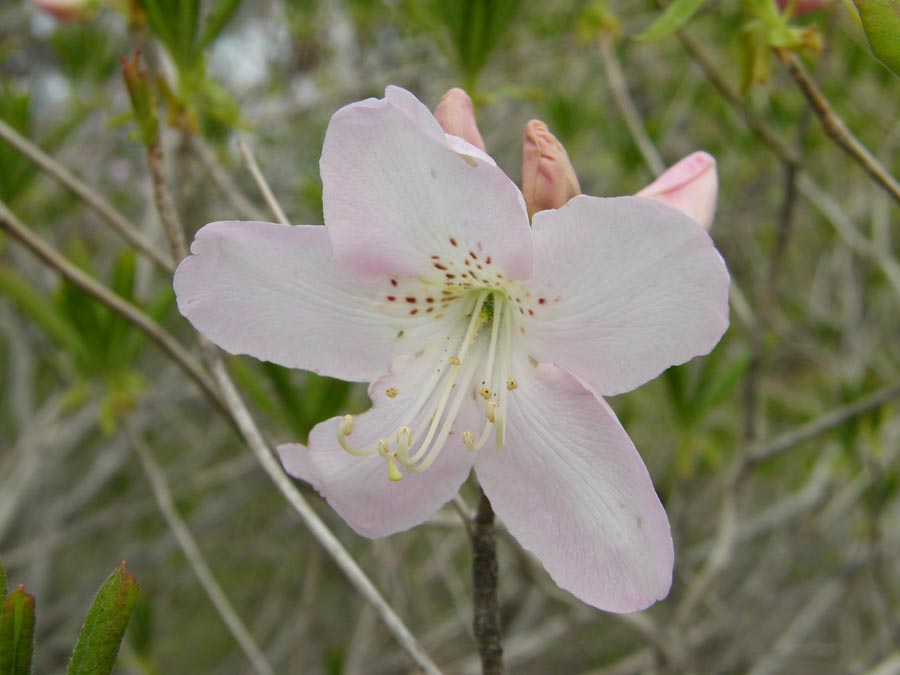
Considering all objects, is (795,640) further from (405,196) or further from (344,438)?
(405,196)

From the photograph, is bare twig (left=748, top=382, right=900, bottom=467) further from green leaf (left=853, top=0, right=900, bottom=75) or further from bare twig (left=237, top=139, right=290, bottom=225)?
bare twig (left=237, top=139, right=290, bottom=225)

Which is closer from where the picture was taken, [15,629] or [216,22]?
[15,629]

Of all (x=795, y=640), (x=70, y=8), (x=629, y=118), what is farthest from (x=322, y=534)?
(x=795, y=640)

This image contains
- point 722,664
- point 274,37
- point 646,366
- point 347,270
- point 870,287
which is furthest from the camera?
point 274,37

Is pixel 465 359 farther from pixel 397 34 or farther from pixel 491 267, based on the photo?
pixel 397 34

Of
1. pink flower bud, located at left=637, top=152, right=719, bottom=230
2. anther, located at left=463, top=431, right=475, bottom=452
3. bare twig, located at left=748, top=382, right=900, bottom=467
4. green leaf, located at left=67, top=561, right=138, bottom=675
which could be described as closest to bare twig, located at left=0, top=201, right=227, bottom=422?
anther, located at left=463, top=431, right=475, bottom=452

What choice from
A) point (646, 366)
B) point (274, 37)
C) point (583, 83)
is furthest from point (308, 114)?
point (646, 366)

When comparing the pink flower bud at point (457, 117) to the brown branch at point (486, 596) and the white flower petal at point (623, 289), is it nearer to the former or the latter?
the white flower petal at point (623, 289)
